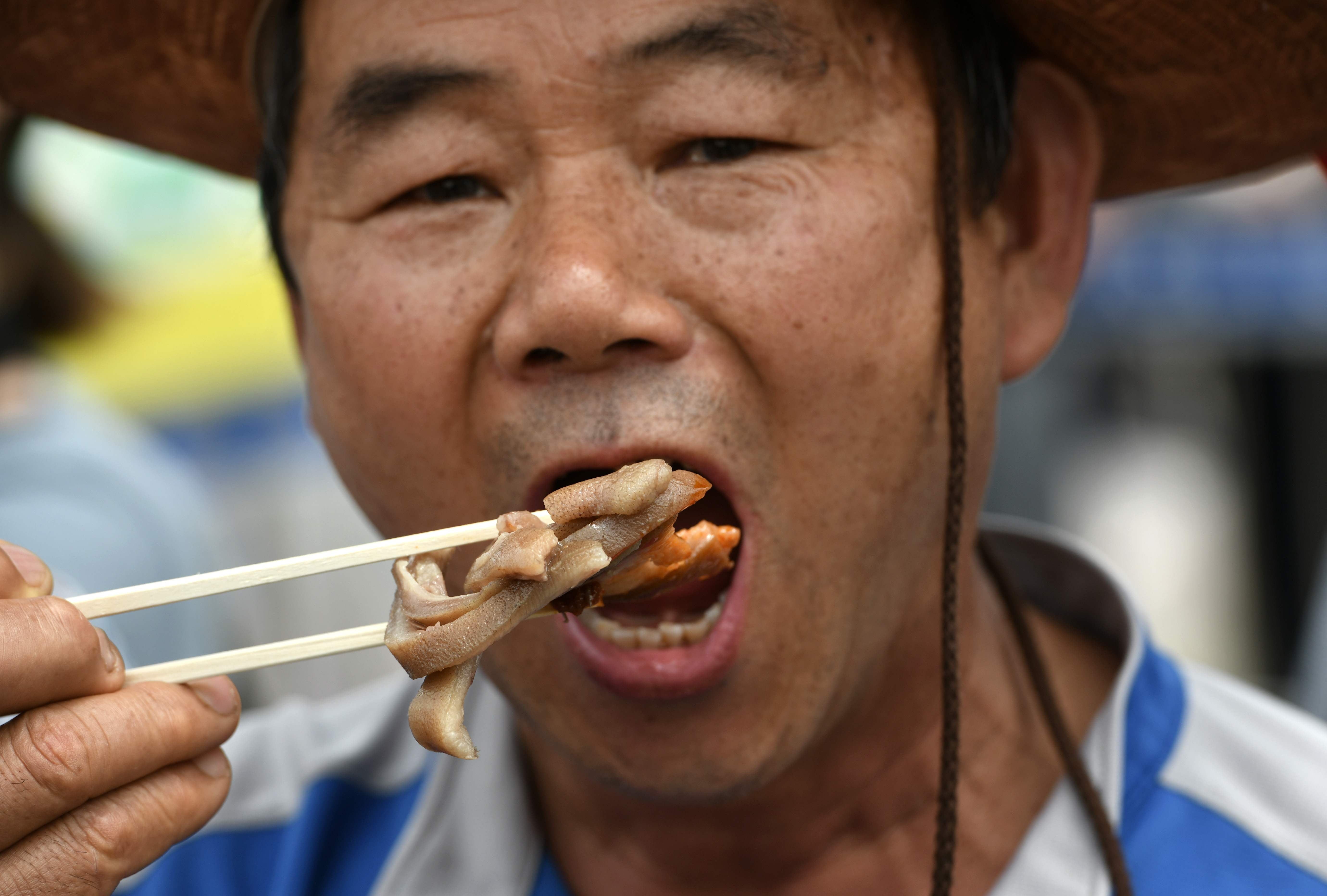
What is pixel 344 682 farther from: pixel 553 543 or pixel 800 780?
pixel 553 543

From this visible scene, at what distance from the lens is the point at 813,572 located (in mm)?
2076

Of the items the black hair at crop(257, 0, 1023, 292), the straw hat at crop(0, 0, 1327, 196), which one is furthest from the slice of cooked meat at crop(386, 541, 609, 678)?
the straw hat at crop(0, 0, 1327, 196)

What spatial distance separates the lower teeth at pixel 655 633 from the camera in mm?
2111

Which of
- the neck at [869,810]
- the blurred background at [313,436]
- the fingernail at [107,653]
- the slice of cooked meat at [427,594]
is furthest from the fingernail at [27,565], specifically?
the blurred background at [313,436]

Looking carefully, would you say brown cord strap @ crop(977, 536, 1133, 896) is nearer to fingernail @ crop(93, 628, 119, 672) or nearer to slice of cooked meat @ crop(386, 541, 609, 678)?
slice of cooked meat @ crop(386, 541, 609, 678)

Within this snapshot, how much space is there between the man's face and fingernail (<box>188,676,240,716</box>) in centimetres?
45

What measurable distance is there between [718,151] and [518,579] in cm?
85

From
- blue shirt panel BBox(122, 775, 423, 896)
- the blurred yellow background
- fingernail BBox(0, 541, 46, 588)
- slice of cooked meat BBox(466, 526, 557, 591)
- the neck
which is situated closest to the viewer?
slice of cooked meat BBox(466, 526, 557, 591)

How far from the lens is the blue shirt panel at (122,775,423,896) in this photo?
9.21 feet

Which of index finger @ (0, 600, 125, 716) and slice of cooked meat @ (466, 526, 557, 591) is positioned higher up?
slice of cooked meat @ (466, 526, 557, 591)

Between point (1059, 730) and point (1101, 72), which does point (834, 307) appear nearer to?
point (1101, 72)

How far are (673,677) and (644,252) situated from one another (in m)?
0.71

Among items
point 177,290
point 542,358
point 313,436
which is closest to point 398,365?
point 542,358

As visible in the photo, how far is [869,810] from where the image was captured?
2516 millimetres
